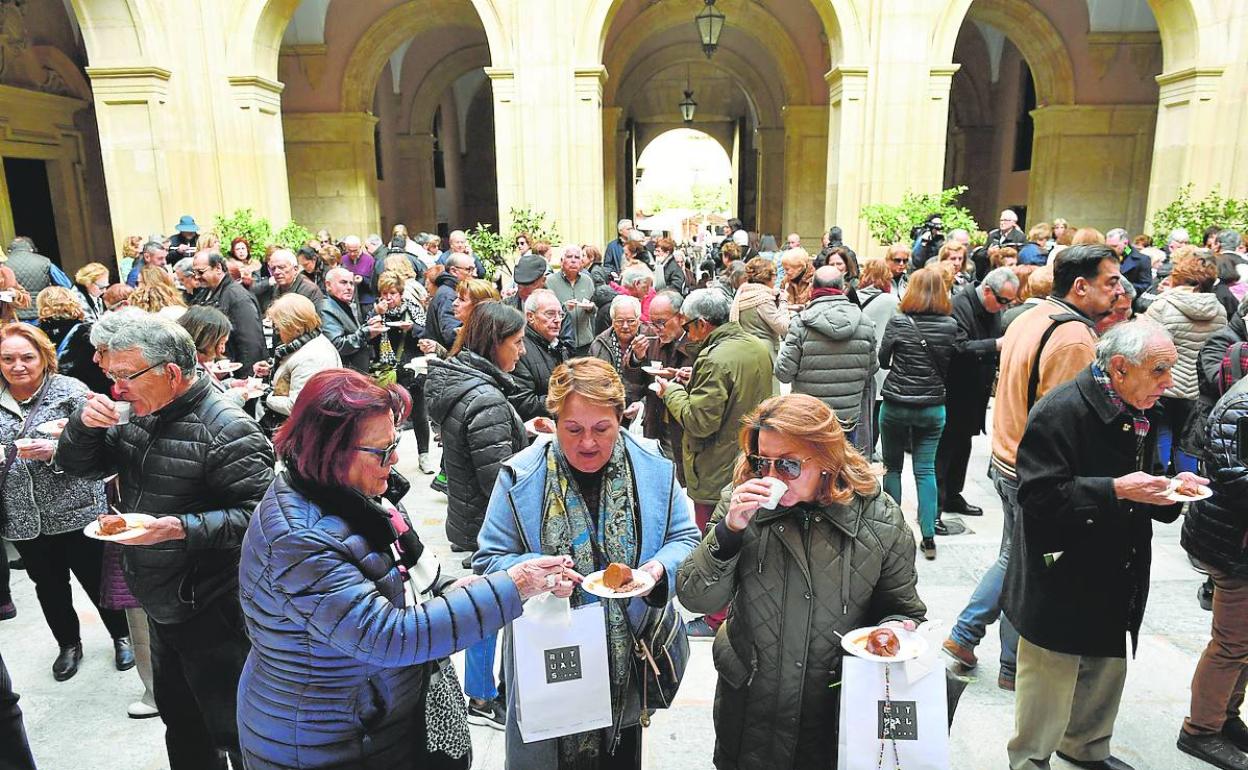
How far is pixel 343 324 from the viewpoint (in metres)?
6.20

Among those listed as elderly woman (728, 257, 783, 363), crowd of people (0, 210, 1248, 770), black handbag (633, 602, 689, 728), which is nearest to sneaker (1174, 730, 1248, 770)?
crowd of people (0, 210, 1248, 770)

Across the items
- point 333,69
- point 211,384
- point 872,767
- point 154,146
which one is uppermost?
point 333,69

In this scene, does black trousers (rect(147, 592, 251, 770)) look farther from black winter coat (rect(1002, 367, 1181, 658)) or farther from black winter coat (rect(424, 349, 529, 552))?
black winter coat (rect(1002, 367, 1181, 658))

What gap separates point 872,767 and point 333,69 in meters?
18.0

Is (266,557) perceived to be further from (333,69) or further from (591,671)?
(333,69)

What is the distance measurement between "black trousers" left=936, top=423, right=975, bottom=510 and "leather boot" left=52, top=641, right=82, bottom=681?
18.2 ft

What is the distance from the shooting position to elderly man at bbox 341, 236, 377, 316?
9547 millimetres

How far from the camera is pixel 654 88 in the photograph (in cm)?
2994

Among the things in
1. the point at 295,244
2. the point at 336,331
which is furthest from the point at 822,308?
the point at 295,244

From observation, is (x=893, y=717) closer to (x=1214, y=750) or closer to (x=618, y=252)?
(x=1214, y=750)

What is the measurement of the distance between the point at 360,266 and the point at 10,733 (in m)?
8.45

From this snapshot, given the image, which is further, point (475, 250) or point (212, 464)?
point (475, 250)

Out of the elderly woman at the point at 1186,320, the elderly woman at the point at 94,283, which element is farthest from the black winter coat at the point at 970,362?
the elderly woman at the point at 94,283

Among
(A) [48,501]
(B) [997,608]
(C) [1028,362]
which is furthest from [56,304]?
(B) [997,608]
